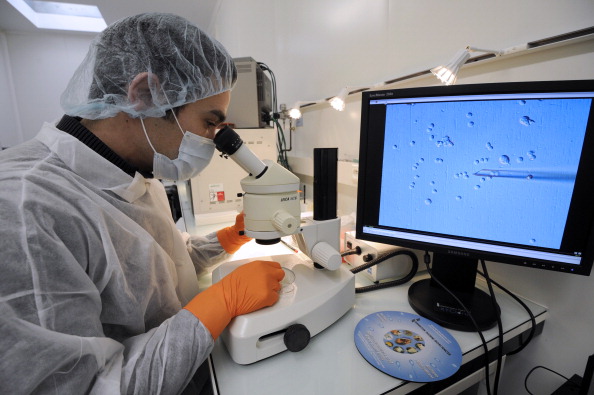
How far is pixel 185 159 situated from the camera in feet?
2.33

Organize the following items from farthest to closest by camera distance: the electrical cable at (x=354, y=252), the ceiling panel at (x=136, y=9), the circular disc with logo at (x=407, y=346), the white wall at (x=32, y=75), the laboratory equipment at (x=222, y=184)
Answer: the white wall at (x=32, y=75)
the ceiling panel at (x=136, y=9)
the laboratory equipment at (x=222, y=184)
the electrical cable at (x=354, y=252)
the circular disc with logo at (x=407, y=346)

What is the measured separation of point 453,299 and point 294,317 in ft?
1.41

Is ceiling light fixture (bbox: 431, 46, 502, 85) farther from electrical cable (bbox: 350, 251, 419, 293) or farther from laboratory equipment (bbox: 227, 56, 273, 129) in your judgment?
laboratory equipment (bbox: 227, 56, 273, 129)

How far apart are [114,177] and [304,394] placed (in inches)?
23.2

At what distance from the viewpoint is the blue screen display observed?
0.53 m

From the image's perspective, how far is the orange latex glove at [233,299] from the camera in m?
0.54

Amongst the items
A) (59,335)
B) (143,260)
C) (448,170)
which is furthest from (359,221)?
(59,335)

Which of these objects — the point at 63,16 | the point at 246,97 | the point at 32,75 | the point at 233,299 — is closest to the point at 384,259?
→ the point at 233,299

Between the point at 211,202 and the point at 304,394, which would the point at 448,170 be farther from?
the point at 211,202

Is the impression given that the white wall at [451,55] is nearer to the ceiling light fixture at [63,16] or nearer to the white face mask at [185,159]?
the white face mask at [185,159]

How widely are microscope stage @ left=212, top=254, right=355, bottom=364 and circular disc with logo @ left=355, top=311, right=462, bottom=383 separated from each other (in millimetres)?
81

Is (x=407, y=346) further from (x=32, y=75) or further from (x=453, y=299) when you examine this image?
(x=32, y=75)

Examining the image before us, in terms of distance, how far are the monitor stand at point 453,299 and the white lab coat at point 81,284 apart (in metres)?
0.52

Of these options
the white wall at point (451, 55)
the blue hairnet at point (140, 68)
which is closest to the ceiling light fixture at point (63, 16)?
the white wall at point (451, 55)
